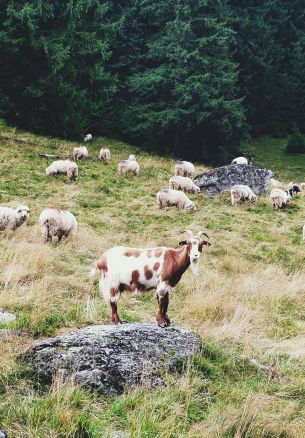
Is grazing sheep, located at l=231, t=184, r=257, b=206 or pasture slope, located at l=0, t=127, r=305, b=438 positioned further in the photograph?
grazing sheep, located at l=231, t=184, r=257, b=206

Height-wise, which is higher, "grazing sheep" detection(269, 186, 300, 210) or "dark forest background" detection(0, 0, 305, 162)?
"dark forest background" detection(0, 0, 305, 162)

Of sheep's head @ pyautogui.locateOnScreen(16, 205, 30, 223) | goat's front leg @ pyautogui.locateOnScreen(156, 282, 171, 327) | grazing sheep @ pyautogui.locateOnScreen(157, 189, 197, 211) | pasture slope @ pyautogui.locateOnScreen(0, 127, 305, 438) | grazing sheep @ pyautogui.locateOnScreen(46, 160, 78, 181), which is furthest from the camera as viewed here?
grazing sheep @ pyautogui.locateOnScreen(46, 160, 78, 181)

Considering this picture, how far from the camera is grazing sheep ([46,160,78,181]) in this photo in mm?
21844

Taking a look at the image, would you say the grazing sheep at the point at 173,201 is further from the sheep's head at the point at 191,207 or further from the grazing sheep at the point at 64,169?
the grazing sheep at the point at 64,169

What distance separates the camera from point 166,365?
18.2ft

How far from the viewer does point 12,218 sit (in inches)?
537

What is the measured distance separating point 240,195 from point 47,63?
760 inches

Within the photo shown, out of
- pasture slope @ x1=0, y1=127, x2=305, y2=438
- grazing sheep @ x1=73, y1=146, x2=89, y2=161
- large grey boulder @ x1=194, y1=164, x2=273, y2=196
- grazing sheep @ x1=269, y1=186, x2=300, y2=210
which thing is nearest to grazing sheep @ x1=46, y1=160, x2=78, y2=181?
pasture slope @ x1=0, y1=127, x2=305, y2=438

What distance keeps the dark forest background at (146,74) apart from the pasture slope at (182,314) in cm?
1571

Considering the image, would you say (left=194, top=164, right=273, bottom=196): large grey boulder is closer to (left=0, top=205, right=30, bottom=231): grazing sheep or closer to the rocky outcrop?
(left=0, top=205, right=30, bottom=231): grazing sheep

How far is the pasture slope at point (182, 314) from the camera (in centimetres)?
459

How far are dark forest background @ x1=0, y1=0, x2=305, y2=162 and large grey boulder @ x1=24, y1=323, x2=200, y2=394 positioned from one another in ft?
96.5

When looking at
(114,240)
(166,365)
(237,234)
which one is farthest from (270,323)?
(237,234)

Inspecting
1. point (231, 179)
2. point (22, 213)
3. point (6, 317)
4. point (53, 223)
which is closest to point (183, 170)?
point (231, 179)
